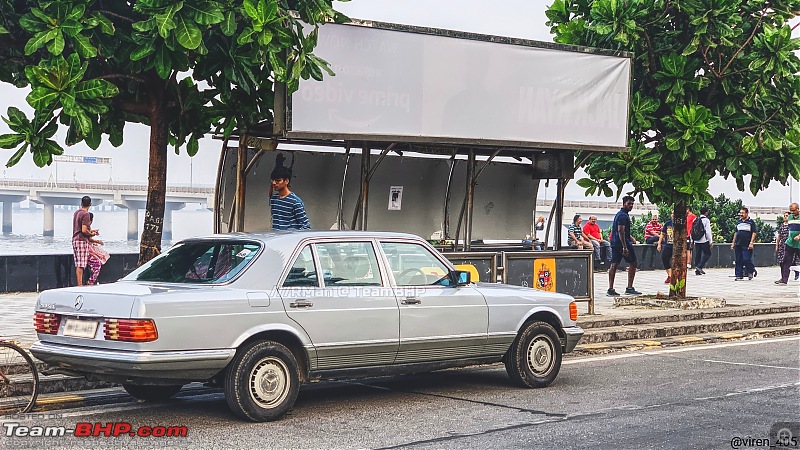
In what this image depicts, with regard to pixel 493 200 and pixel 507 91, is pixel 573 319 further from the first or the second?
pixel 493 200

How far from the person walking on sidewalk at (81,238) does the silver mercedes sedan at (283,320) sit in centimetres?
910

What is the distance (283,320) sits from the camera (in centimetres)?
799

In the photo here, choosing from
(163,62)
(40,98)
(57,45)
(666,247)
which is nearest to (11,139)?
(40,98)

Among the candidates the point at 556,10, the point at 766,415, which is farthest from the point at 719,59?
the point at 766,415

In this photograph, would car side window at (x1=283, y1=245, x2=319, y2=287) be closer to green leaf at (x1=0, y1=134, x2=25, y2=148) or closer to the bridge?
green leaf at (x1=0, y1=134, x2=25, y2=148)

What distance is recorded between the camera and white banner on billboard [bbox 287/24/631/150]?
40.2 ft

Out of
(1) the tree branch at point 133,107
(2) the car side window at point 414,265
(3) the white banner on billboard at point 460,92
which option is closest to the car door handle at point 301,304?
(2) the car side window at point 414,265

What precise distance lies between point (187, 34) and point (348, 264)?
8.72 feet

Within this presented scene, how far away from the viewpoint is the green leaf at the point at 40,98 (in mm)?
9109

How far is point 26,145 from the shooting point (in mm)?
9422

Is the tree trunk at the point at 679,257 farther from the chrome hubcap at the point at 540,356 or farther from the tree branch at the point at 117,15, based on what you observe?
the tree branch at the point at 117,15

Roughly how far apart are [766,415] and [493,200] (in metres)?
8.38

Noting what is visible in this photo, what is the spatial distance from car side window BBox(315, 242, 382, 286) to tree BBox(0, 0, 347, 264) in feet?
7.72

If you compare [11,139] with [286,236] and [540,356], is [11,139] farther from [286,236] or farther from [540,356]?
[540,356]
